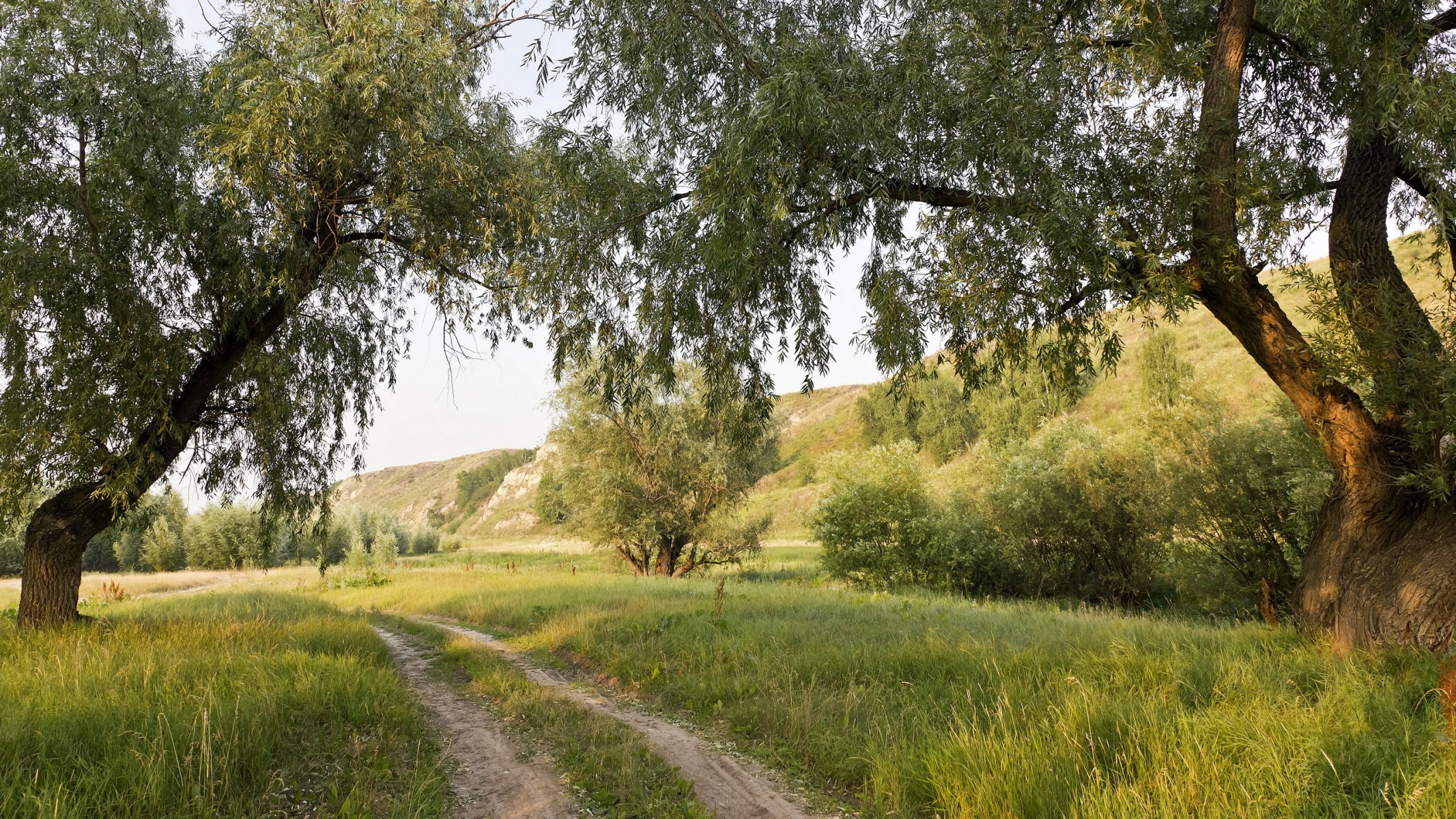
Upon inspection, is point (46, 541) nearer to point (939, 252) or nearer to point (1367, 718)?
point (939, 252)

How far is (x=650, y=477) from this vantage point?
27.9 metres

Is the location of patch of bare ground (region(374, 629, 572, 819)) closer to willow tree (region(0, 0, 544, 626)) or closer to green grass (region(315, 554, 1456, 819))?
green grass (region(315, 554, 1456, 819))

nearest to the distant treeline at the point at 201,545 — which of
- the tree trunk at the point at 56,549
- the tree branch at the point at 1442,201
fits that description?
the tree trunk at the point at 56,549

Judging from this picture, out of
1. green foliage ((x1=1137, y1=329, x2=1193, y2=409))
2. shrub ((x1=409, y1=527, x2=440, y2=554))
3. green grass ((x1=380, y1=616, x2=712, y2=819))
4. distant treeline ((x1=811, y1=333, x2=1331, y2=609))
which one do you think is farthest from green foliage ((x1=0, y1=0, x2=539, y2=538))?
shrub ((x1=409, y1=527, x2=440, y2=554))

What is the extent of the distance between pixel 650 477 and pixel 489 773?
73.9 ft

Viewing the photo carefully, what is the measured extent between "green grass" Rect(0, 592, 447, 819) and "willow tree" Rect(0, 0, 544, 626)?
2.79 meters

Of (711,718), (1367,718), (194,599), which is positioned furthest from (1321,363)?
(194,599)

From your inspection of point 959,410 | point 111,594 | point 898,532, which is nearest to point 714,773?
point 898,532

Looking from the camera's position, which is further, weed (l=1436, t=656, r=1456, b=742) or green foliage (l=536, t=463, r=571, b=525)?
green foliage (l=536, t=463, r=571, b=525)

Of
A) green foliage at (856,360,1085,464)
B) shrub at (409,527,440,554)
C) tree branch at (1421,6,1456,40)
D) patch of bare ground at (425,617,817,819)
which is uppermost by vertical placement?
tree branch at (1421,6,1456,40)

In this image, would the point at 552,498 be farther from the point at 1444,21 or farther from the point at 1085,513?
the point at 1444,21

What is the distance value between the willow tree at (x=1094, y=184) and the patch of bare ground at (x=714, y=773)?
4.42 meters

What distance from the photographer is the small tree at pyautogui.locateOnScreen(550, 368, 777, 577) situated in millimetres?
27062

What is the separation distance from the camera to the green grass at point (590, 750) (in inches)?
185
